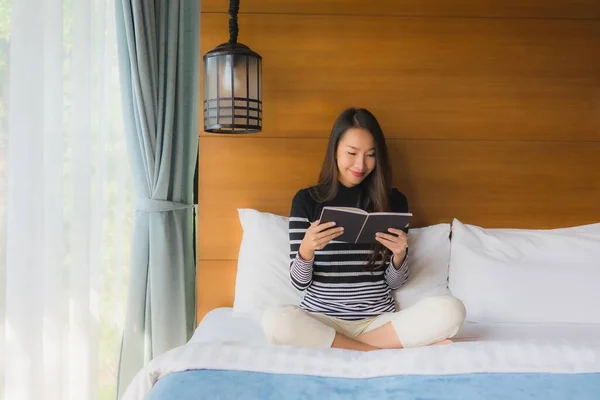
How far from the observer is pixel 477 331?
208cm

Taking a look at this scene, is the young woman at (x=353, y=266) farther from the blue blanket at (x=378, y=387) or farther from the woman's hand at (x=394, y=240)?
the blue blanket at (x=378, y=387)

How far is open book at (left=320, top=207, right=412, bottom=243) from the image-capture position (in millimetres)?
1897

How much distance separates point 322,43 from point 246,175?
0.62m

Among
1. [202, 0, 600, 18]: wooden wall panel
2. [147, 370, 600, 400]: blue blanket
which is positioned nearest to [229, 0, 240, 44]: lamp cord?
[202, 0, 600, 18]: wooden wall panel

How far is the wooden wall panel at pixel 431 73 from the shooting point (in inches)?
99.9

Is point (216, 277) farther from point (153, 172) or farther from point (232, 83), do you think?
point (232, 83)

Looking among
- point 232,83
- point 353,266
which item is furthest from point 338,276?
point 232,83

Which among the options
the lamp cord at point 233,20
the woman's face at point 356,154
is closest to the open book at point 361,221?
the woman's face at point 356,154

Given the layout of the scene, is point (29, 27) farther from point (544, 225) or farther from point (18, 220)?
point (544, 225)

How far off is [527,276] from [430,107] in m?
0.77

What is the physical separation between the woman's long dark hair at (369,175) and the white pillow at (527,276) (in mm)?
344

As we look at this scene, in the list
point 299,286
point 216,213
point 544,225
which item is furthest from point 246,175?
point 544,225

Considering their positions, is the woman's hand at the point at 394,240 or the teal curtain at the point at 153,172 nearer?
the woman's hand at the point at 394,240

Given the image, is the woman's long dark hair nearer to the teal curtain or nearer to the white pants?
the white pants
